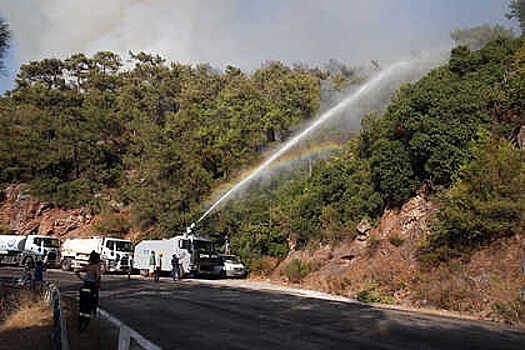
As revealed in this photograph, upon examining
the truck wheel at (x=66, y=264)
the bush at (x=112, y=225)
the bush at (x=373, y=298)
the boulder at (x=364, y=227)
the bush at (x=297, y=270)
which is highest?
the bush at (x=112, y=225)

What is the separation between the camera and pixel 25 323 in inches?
447

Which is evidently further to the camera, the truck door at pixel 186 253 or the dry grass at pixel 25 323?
the truck door at pixel 186 253

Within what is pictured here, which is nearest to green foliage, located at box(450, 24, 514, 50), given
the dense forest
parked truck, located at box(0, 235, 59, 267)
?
the dense forest

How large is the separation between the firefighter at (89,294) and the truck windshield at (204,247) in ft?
62.1

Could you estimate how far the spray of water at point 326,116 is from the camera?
1645 inches

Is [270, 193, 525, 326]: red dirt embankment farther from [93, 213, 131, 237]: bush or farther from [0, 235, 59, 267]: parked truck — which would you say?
[93, 213, 131, 237]: bush

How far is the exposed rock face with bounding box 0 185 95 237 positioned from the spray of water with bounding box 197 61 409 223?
22318 mm

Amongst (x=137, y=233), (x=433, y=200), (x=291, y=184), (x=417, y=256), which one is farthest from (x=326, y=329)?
(x=137, y=233)

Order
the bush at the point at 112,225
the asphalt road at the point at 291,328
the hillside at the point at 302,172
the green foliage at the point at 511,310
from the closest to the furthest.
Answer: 1. the asphalt road at the point at 291,328
2. the green foliage at the point at 511,310
3. the hillside at the point at 302,172
4. the bush at the point at 112,225

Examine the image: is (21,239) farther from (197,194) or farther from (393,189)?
(393,189)

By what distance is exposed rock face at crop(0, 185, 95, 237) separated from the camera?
52.5 metres

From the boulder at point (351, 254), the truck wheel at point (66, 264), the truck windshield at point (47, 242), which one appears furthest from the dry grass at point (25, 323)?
the truck windshield at point (47, 242)

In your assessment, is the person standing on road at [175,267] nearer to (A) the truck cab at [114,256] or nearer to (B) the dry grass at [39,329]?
(A) the truck cab at [114,256]

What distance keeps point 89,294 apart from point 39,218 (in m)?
49.8
